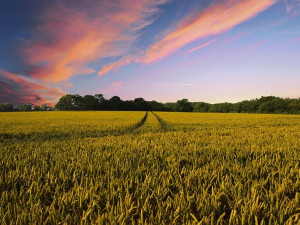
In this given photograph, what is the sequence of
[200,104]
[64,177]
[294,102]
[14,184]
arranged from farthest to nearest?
[200,104]
[294,102]
[64,177]
[14,184]

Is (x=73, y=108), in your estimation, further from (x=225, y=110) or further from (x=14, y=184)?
(x=14, y=184)

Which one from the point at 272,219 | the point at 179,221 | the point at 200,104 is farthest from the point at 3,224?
the point at 200,104

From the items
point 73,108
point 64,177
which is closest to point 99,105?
point 73,108

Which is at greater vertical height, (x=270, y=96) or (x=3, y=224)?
(x=270, y=96)

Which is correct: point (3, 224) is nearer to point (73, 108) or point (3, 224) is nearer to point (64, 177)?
point (64, 177)

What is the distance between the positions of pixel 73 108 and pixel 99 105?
72.9ft

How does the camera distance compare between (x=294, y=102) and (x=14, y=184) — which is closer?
(x=14, y=184)

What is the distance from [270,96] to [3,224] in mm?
149628

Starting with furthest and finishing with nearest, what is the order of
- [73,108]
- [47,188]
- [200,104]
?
[200,104], [73,108], [47,188]

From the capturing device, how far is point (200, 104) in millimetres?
154750

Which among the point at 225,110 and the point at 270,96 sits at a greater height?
the point at 270,96

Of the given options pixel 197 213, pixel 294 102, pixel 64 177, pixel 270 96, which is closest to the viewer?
pixel 197 213

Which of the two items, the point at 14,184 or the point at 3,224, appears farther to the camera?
the point at 14,184

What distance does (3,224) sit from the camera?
1665mm
